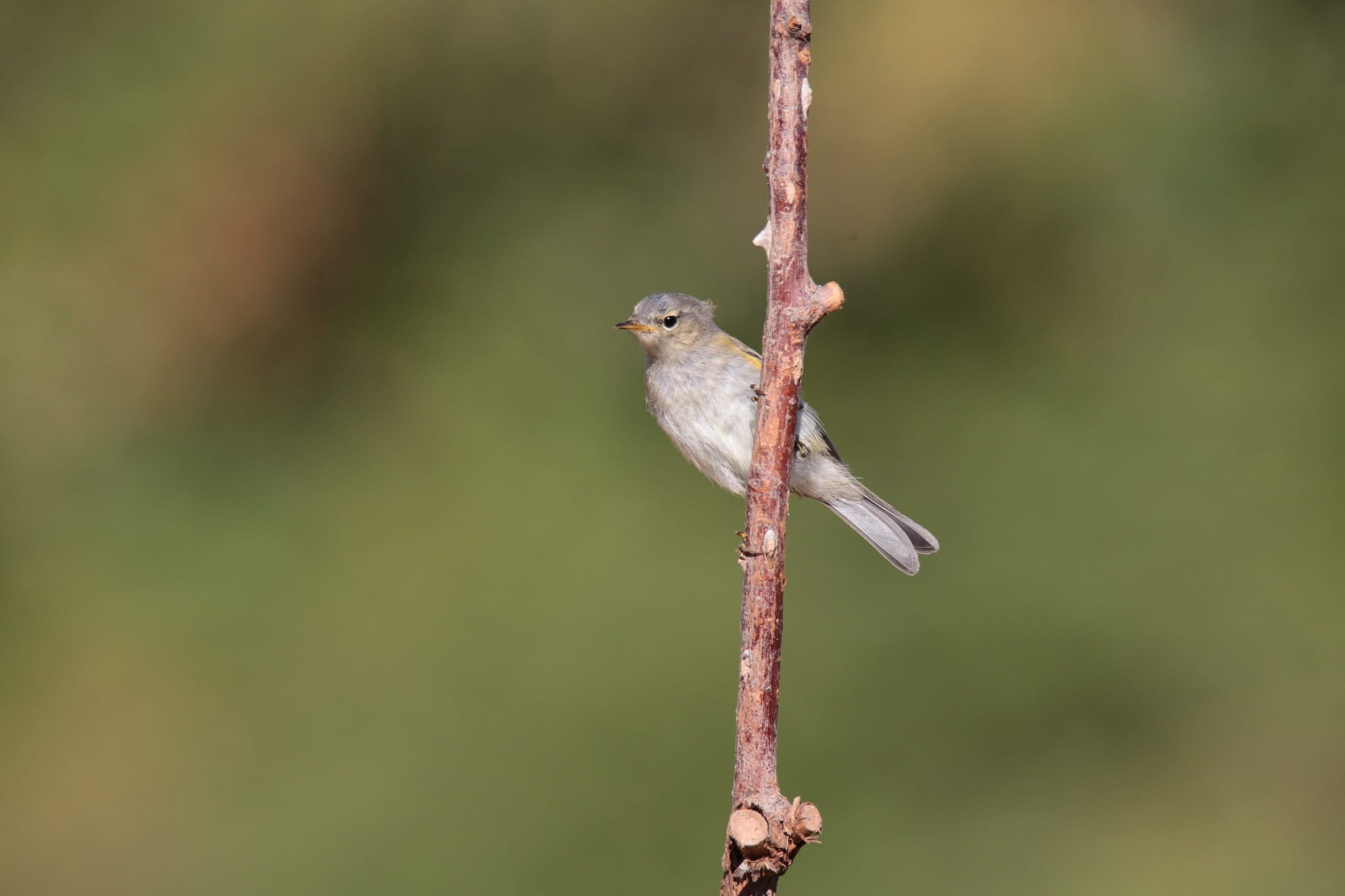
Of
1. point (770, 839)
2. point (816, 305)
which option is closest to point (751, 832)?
point (770, 839)

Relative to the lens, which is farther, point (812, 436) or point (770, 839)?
point (812, 436)

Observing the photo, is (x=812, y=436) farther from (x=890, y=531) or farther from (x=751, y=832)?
(x=751, y=832)

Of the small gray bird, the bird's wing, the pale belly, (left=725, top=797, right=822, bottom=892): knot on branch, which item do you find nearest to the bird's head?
the small gray bird

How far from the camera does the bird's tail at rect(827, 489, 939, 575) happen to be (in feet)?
12.3

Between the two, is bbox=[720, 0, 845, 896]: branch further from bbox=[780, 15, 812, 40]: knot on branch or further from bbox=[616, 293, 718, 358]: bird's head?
bbox=[616, 293, 718, 358]: bird's head

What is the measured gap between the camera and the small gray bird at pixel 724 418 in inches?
136

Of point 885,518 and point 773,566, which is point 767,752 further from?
point 885,518

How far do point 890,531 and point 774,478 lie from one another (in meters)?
1.81

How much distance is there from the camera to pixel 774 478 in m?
2.07

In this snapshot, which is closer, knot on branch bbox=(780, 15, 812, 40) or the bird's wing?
knot on branch bbox=(780, 15, 812, 40)

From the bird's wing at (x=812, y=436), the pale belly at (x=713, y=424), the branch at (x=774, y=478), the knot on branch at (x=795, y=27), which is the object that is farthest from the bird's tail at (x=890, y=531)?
the knot on branch at (x=795, y=27)

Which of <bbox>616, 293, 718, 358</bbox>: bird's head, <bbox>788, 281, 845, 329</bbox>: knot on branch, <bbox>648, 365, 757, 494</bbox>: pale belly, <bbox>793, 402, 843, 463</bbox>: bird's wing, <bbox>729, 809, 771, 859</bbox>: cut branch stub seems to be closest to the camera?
<bbox>729, 809, 771, 859</bbox>: cut branch stub

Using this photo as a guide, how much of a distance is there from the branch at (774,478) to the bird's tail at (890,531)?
5.79ft

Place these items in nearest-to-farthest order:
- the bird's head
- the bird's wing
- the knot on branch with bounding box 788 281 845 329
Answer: the knot on branch with bounding box 788 281 845 329, the bird's wing, the bird's head
